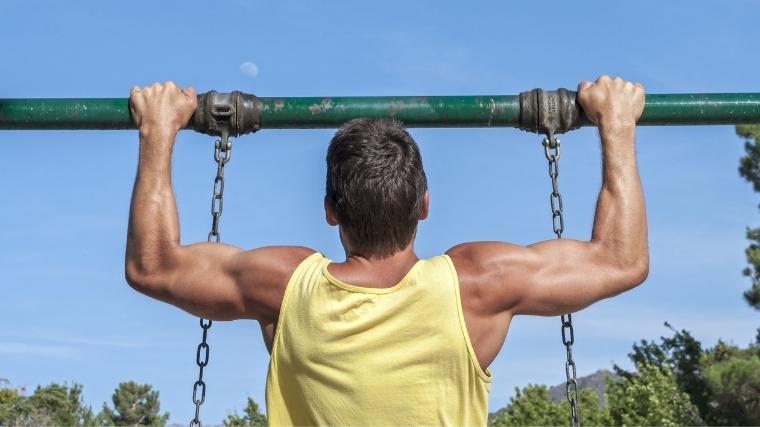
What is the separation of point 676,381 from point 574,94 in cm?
3658

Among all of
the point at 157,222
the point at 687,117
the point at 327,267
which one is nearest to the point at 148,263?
the point at 157,222

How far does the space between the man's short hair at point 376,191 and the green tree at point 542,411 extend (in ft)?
116

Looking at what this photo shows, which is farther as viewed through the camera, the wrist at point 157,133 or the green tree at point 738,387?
the green tree at point 738,387

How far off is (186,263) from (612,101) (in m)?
1.93

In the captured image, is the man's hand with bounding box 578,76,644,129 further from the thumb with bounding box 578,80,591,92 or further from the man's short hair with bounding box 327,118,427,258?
the man's short hair with bounding box 327,118,427,258

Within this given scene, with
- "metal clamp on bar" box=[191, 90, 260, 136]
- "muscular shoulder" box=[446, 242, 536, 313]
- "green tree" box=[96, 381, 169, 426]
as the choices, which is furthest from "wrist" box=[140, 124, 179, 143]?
"green tree" box=[96, 381, 169, 426]

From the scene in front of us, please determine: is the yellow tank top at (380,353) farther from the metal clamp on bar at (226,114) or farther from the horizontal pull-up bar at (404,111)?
the horizontal pull-up bar at (404,111)

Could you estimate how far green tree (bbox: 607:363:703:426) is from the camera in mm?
36375

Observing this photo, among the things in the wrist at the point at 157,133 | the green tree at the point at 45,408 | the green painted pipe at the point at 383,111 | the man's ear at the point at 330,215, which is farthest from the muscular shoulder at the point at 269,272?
the green tree at the point at 45,408

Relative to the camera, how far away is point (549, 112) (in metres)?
5.03

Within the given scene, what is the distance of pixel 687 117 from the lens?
5.31 m

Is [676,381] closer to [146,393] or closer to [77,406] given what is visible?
[77,406]

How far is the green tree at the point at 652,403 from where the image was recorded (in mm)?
36375

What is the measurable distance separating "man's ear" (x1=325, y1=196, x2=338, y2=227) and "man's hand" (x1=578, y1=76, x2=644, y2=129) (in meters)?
1.46
